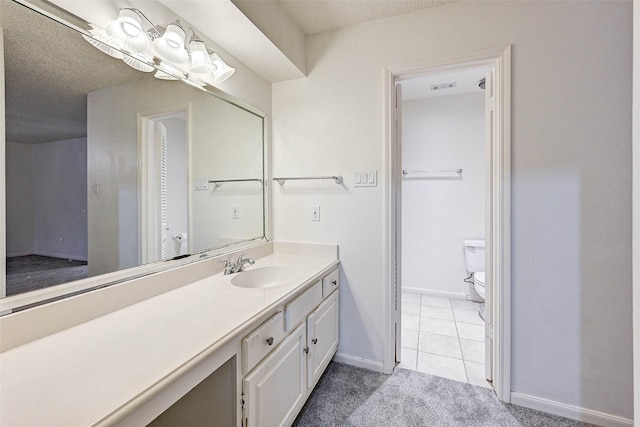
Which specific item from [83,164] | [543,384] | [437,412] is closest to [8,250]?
[83,164]

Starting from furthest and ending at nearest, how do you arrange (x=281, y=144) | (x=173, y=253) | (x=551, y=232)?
(x=281, y=144), (x=551, y=232), (x=173, y=253)

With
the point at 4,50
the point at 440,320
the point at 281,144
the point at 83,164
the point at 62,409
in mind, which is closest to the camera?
the point at 62,409

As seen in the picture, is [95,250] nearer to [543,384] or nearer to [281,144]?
[281,144]

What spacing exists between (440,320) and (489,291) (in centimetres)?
106

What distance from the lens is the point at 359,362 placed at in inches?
71.7

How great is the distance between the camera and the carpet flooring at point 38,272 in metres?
0.80

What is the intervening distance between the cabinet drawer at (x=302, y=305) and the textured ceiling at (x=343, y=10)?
1629 mm

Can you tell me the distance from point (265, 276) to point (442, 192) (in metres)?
2.32

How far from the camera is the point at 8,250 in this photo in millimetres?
788

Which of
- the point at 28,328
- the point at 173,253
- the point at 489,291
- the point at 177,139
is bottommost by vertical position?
the point at 489,291

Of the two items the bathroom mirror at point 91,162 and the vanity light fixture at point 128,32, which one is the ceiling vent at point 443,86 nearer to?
the bathroom mirror at point 91,162

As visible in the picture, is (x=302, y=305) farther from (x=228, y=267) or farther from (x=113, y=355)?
(x=113, y=355)

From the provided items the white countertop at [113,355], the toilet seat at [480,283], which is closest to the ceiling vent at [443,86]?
the toilet seat at [480,283]

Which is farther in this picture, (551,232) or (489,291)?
(489,291)
